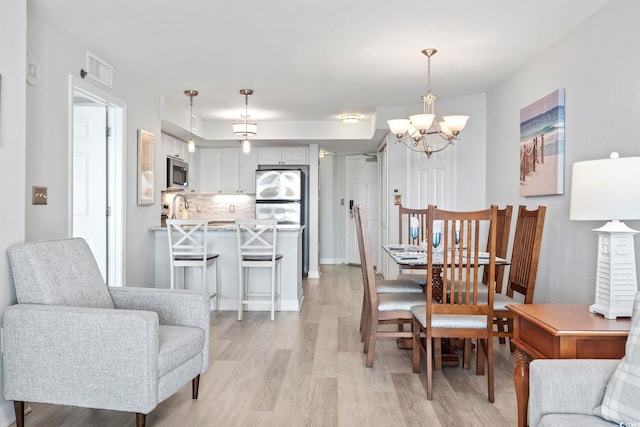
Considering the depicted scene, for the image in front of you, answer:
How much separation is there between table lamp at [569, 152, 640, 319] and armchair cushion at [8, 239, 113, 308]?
2514 millimetres

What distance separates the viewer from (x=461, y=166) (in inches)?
218

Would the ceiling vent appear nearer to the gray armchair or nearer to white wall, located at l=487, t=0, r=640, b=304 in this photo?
the gray armchair

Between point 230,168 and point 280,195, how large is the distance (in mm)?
1117

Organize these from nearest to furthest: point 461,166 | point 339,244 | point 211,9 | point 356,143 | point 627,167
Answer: point 627,167 → point 211,9 → point 461,166 → point 356,143 → point 339,244

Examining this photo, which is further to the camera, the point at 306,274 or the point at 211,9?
the point at 306,274

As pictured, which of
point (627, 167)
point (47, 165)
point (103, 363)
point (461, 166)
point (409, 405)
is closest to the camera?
point (627, 167)

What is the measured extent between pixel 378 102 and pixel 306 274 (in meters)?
3.18

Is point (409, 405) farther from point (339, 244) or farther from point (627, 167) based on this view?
point (339, 244)

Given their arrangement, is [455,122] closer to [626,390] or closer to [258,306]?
[626,390]

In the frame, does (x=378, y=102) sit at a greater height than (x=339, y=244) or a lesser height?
greater

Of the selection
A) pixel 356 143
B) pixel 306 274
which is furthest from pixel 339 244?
pixel 356 143

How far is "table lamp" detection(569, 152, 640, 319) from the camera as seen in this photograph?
1877 mm

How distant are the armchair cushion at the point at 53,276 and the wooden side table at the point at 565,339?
216 centimetres

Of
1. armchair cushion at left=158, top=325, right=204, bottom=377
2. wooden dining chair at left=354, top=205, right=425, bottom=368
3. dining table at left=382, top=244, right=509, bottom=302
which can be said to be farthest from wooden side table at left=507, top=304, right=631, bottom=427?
armchair cushion at left=158, top=325, right=204, bottom=377
